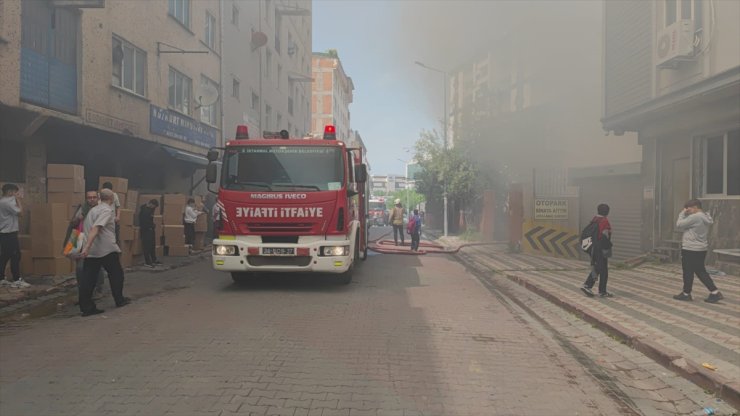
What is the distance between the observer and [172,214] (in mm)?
12594

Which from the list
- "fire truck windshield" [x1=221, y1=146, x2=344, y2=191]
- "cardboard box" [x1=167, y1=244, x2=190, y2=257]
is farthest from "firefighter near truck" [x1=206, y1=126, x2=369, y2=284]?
"cardboard box" [x1=167, y1=244, x2=190, y2=257]

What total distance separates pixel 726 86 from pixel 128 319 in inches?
394

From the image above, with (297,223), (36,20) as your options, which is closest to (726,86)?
(297,223)

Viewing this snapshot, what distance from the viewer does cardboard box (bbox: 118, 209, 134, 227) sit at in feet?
33.1

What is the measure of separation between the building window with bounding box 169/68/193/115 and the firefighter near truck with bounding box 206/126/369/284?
26.6ft

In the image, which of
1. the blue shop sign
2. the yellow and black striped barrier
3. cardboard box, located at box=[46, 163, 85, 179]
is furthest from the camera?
the yellow and black striped barrier

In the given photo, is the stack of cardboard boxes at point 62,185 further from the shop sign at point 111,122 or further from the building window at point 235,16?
the building window at point 235,16

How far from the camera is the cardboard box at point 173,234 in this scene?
495 inches

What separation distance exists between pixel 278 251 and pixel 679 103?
8.36 m

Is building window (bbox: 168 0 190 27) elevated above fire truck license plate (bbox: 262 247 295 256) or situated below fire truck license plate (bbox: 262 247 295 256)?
above

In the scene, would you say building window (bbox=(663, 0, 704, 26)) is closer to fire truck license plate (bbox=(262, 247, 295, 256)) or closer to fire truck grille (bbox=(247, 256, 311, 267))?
fire truck grille (bbox=(247, 256, 311, 267))

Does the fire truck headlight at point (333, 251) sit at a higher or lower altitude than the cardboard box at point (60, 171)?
lower

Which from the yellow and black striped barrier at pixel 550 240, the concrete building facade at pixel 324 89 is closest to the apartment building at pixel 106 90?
the yellow and black striped barrier at pixel 550 240

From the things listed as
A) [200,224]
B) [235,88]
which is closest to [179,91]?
[200,224]
